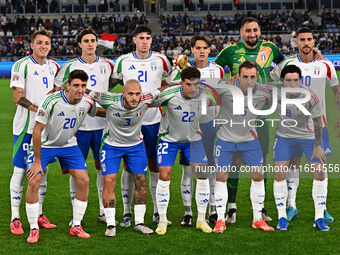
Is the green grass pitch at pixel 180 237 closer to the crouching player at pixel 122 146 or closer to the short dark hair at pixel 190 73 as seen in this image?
the crouching player at pixel 122 146

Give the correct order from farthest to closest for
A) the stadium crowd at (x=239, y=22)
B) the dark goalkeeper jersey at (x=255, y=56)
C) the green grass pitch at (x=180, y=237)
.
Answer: the stadium crowd at (x=239, y=22) → the dark goalkeeper jersey at (x=255, y=56) → the green grass pitch at (x=180, y=237)

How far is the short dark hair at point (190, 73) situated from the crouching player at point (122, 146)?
423 mm

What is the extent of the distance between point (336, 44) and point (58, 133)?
32.4m

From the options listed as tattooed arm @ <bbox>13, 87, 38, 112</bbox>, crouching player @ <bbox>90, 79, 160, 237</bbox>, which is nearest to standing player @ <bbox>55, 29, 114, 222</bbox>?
crouching player @ <bbox>90, 79, 160, 237</bbox>

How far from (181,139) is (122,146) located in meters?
0.72

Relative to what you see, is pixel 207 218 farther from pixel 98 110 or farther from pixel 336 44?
pixel 336 44

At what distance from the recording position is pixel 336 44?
36.6 meters

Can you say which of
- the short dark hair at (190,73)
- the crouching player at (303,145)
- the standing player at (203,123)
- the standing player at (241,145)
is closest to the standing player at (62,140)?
the short dark hair at (190,73)

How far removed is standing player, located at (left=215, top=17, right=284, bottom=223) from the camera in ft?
25.3

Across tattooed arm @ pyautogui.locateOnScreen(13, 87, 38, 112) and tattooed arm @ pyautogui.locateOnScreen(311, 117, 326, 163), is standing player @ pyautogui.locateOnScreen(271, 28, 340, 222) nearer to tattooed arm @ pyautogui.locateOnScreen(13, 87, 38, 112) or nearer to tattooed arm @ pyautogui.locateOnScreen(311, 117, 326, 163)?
tattooed arm @ pyautogui.locateOnScreen(311, 117, 326, 163)

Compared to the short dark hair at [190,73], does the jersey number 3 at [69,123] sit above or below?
below

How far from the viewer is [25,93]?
7301 millimetres

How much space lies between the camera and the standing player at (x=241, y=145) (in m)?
7.05

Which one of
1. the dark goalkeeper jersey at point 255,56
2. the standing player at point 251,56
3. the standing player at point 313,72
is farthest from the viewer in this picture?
the dark goalkeeper jersey at point 255,56
